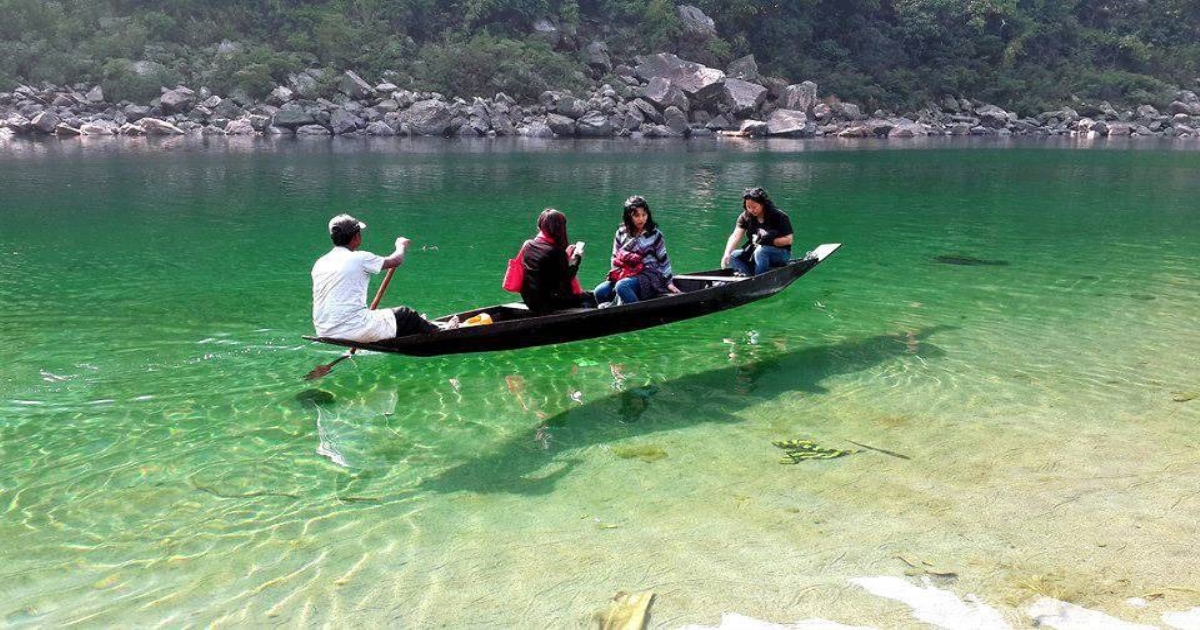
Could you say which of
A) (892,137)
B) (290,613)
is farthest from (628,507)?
(892,137)

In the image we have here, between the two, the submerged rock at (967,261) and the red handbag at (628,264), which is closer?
the red handbag at (628,264)

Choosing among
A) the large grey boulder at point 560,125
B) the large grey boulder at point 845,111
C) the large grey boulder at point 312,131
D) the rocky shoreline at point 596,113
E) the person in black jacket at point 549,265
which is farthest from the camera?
the large grey boulder at point 845,111

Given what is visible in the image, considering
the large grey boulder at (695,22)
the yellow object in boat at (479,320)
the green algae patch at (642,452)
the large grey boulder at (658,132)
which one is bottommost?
the green algae patch at (642,452)

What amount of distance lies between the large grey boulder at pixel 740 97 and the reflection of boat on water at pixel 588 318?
44304 millimetres

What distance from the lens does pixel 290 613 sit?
453cm

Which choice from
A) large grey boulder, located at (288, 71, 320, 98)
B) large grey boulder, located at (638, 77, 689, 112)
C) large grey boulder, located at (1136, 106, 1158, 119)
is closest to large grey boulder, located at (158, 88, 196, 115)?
large grey boulder, located at (288, 71, 320, 98)

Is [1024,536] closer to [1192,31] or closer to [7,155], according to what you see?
[7,155]

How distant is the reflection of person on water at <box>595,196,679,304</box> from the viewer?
9.05 m

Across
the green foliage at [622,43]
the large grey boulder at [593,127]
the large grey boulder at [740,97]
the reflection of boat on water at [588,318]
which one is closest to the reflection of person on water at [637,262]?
the reflection of boat on water at [588,318]

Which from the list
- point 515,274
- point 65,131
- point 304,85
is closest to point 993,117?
point 304,85

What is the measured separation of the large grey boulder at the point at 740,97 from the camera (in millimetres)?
53125

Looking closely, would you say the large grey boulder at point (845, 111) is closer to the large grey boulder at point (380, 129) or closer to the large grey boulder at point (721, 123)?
the large grey boulder at point (721, 123)

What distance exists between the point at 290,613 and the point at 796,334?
6958 mm

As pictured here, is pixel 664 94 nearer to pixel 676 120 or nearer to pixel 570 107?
pixel 676 120
